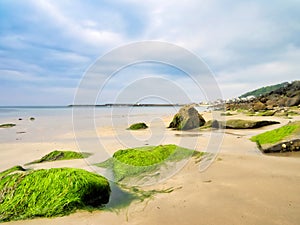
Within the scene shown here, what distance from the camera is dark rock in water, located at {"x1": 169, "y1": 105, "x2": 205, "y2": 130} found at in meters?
11.4

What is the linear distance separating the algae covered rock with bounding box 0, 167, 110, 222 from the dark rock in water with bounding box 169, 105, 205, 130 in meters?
8.41

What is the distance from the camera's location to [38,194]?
305 centimetres

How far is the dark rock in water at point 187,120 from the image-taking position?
1142cm

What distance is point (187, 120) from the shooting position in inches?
450

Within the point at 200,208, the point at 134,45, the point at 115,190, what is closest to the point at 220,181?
the point at 200,208

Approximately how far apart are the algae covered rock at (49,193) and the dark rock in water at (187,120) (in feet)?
27.6

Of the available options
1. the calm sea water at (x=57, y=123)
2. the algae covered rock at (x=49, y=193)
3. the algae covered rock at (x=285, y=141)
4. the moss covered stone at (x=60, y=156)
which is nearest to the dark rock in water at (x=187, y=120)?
the calm sea water at (x=57, y=123)

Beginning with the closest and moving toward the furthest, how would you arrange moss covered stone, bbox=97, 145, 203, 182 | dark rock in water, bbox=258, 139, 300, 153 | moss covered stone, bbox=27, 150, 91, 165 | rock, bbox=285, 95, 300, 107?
moss covered stone, bbox=97, 145, 203, 182 → dark rock in water, bbox=258, 139, 300, 153 → moss covered stone, bbox=27, 150, 91, 165 → rock, bbox=285, 95, 300, 107

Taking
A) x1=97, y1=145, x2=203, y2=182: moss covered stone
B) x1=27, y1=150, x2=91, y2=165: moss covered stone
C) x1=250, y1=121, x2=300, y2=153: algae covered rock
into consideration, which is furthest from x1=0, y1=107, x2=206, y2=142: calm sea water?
x1=250, y1=121, x2=300, y2=153: algae covered rock

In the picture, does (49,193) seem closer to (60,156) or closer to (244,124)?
(60,156)

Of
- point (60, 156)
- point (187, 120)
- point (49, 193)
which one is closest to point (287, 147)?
point (49, 193)

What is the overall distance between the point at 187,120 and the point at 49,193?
29.4 ft

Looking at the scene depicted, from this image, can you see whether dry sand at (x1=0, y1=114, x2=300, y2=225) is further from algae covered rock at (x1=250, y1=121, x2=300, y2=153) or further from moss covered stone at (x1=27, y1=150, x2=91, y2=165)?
moss covered stone at (x1=27, y1=150, x2=91, y2=165)

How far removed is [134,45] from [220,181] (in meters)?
4.12
